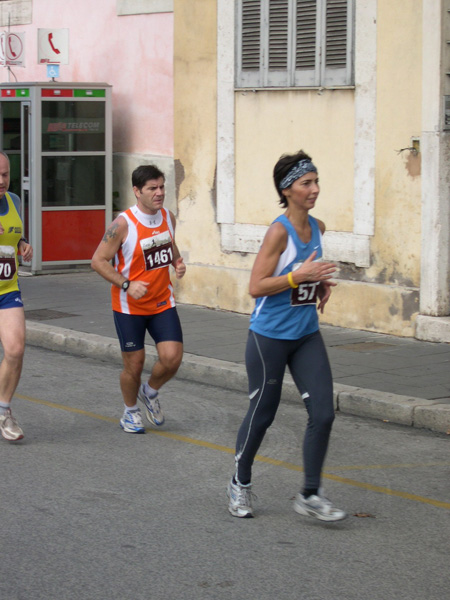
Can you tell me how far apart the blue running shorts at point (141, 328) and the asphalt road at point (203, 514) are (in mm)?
615

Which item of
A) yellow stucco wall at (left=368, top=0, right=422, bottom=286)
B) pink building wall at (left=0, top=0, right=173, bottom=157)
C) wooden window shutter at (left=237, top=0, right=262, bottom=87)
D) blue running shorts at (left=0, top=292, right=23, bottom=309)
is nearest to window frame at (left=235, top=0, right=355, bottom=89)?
wooden window shutter at (left=237, top=0, right=262, bottom=87)

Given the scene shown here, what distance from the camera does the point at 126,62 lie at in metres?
15.8

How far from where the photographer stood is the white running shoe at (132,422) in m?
7.31

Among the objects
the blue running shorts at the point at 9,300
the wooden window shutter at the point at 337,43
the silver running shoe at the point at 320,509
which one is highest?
the wooden window shutter at the point at 337,43

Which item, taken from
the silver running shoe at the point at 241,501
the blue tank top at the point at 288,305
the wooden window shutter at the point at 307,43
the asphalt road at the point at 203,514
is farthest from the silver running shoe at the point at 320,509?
the wooden window shutter at the point at 307,43

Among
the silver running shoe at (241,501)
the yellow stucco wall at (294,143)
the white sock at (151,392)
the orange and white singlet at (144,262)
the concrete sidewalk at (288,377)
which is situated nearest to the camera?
the silver running shoe at (241,501)

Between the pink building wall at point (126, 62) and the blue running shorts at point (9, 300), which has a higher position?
the pink building wall at point (126, 62)

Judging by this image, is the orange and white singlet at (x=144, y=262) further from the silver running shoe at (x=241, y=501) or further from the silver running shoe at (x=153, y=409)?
the silver running shoe at (x=241, y=501)

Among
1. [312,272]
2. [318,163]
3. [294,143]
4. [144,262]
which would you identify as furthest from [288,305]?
[294,143]

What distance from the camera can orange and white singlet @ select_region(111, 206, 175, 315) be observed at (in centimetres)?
718

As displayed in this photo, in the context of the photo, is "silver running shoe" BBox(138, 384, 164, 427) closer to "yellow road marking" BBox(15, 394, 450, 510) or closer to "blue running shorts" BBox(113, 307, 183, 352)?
"yellow road marking" BBox(15, 394, 450, 510)

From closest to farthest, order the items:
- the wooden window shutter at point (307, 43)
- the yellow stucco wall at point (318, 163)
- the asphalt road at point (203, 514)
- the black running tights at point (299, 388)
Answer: the asphalt road at point (203, 514), the black running tights at point (299, 388), the yellow stucco wall at point (318, 163), the wooden window shutter at point (307, 43)

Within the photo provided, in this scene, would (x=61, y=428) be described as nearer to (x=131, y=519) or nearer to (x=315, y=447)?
(x=131, y=519)

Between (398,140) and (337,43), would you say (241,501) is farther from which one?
(337,43)
